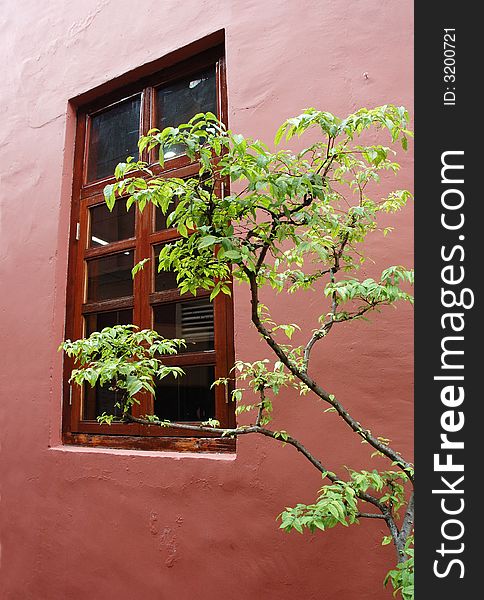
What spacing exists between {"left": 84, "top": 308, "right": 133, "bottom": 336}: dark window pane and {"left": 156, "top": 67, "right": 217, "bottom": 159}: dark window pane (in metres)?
0.87

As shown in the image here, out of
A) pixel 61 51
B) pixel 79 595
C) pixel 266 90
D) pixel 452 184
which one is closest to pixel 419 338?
pixel 452 184

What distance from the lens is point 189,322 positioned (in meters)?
2.56

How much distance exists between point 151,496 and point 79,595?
0.71 m

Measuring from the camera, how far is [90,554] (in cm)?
255

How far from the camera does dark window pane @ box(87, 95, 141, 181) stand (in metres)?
2.99

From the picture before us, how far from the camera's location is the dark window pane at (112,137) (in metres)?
2.99

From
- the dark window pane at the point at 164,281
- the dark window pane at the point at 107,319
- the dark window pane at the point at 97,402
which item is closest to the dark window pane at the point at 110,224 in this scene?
the dark window pane at the point at 164,281

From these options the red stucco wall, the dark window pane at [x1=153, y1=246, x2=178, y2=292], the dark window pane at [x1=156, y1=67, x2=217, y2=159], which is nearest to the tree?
the red stucco wall

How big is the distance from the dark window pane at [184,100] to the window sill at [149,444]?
141 centimetres

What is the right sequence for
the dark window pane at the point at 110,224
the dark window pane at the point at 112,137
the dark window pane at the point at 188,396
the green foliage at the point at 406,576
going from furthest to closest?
the dark window pane at the point at 112,137, the dark window pane at the point at 110,224, the dark window pane at the point at 188,396, the green foliage at the point at 406,576

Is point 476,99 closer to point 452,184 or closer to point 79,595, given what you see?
point 452,184

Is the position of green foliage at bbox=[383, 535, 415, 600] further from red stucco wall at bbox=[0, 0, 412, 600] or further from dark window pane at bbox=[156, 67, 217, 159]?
dark window pane at bbox=[156, 67, 217, 159]

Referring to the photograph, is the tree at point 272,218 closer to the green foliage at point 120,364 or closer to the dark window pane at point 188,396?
the green foliage at point 120,364

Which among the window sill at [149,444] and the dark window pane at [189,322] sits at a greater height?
the dark window pane at [189,322]
